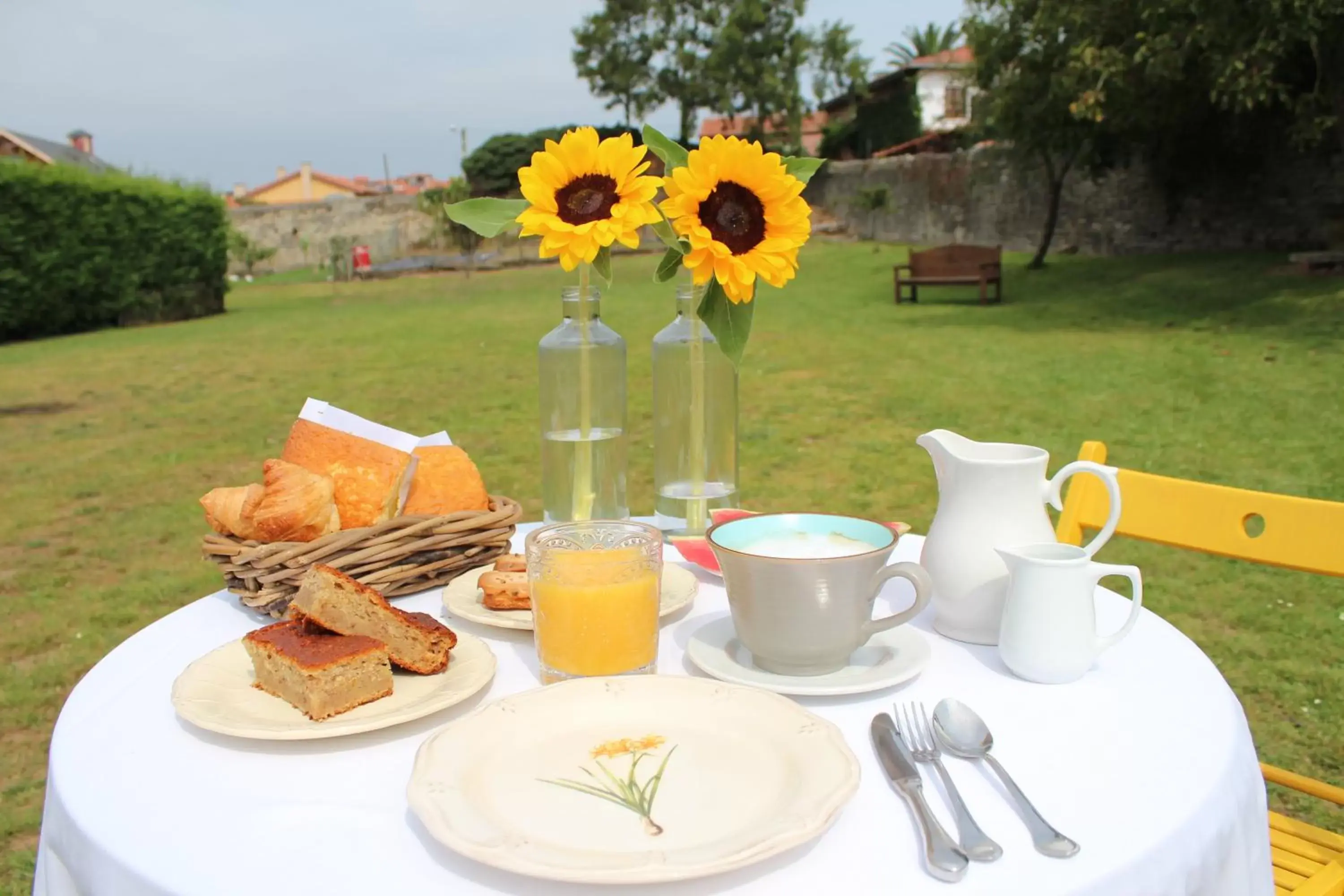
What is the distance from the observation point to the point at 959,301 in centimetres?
1393

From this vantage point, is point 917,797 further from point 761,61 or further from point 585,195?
point 761,61

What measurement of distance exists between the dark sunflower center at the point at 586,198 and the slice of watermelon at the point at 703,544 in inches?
17.8

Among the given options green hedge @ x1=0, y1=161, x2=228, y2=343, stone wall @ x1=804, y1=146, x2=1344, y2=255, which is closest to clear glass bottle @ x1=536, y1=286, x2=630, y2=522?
stone wall @ x1=804, y1=146, x2=1344, y2=255

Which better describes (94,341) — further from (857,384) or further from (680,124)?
(680,124)

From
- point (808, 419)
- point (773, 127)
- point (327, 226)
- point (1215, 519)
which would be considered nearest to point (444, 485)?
point (1215, 519)

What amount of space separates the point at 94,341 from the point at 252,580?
1488 centimetres

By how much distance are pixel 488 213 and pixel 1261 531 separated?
4.26 feet

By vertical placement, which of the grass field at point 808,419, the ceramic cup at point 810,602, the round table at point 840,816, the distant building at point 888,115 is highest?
the distant building at point 888,115

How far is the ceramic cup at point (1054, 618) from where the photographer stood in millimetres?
1128

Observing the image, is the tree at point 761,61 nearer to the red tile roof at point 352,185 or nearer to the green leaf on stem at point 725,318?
the red tile roof at point 352,185

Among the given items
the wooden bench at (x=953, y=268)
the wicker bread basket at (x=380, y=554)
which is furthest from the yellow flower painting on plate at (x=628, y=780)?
the wooden bench at (x=953, y=268)

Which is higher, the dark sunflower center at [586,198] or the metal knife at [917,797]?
the dark sunflower center at [586,198]

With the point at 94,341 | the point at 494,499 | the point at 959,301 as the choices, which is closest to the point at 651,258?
the point at 959,301

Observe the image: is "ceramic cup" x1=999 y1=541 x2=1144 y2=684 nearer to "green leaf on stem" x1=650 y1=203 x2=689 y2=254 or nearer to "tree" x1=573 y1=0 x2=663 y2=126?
"green leaf on stem" x1=650 y1=203 x2=689 y2=254
